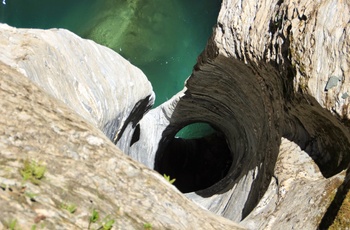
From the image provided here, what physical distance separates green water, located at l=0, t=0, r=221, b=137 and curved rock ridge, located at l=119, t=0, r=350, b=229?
638 cm

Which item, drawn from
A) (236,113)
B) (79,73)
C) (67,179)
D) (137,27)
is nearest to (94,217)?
(67,179)

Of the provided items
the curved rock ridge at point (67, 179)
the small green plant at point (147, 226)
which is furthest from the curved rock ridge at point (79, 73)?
the small green plant at point (147, 226)

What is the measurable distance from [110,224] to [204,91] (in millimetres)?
6953

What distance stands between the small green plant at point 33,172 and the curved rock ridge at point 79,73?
239cm

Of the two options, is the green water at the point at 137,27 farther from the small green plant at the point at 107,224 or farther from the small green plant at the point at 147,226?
the small green plant at the point at 107,224

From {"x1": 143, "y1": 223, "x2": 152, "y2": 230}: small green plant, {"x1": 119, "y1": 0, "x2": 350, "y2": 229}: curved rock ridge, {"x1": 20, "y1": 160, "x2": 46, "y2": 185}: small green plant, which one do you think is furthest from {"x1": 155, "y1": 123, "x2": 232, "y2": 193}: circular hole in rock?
{"x1": 20, "y1": 160, "x2": 46, "y2": 185}: small green plant

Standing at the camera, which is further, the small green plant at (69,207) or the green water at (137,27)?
the green water at (137,27)

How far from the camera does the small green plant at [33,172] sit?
2369mm

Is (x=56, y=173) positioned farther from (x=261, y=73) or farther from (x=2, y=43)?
(x=261, y=73)

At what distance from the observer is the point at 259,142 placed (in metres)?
7.02

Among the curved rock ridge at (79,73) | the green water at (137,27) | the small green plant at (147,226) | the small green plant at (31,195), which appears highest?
the green water at (137,27)

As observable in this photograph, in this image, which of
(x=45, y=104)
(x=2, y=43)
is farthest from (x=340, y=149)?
(x=2, y=43)

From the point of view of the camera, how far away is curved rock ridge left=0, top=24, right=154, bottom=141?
5055mm

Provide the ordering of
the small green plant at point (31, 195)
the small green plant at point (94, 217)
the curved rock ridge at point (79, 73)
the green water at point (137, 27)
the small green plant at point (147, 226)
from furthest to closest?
the green water at point (137, 27), the curved rock ridge at point (79, 73), the small green plant at point (147, 226), the small green plant at point (94, 217), the small green plant at point (31, 195)
